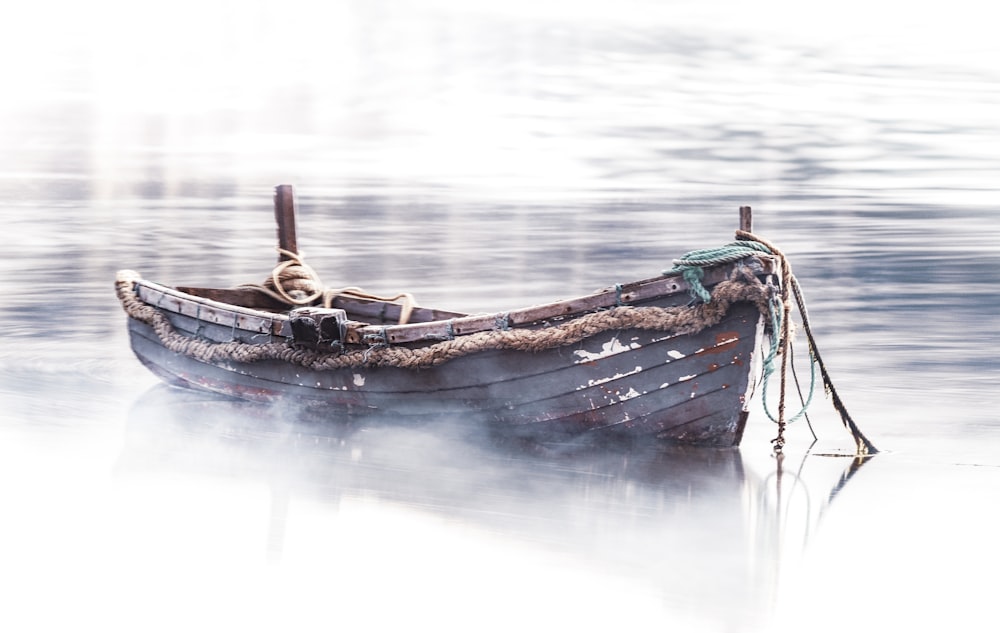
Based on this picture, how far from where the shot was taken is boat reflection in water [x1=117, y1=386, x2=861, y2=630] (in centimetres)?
256

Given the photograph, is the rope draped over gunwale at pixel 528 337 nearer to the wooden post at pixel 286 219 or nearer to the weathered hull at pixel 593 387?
the weathered hull at pixel 593 387

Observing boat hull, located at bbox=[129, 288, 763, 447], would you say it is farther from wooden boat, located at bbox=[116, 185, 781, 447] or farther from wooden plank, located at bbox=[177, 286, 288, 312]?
wooden plank, located at bbox=[177, 286, 288, 312]

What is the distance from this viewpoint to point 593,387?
3.59 m

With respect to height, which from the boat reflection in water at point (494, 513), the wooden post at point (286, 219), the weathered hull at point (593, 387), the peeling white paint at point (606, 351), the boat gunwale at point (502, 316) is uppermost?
the wooden post at point (286, 219)

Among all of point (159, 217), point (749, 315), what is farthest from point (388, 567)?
point (159, 217)

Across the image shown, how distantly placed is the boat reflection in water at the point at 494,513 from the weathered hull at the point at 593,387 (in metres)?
0.07

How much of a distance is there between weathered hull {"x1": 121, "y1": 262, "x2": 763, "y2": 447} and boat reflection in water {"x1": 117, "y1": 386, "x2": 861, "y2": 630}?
0.24ft

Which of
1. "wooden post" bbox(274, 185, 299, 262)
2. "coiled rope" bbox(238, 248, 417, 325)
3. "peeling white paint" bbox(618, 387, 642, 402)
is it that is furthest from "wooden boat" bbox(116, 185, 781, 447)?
"wooden post" bbox(274, 185, 299, 262)

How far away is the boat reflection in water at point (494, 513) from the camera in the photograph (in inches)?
101

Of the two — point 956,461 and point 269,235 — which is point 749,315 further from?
point 269,235

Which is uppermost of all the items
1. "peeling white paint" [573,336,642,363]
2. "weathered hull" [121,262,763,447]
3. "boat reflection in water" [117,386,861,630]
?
"peeling white paint" [573,336,642,363]

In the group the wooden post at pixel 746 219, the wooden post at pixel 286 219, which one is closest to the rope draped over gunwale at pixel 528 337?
the wooden post at pixel 746 219

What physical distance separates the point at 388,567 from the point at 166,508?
70 centimetres

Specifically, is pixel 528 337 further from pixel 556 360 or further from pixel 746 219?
pixel 746 219
